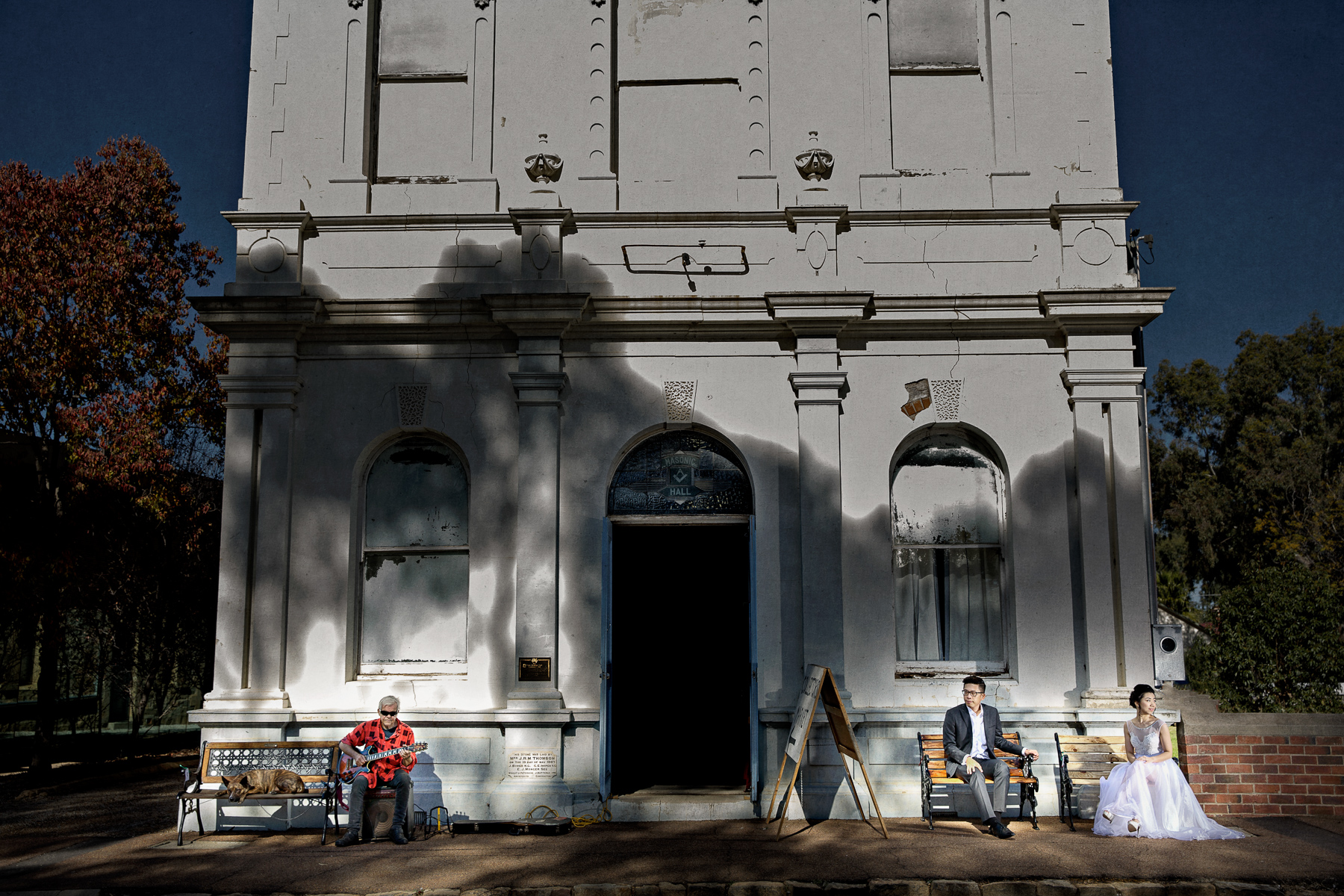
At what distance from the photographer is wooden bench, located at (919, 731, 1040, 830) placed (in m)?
9.75

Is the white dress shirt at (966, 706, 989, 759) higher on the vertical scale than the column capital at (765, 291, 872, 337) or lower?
lower

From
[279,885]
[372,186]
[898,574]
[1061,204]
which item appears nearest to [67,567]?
[372,186]

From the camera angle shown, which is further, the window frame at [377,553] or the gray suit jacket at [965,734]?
the window frame at [377,553]

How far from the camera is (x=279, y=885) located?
26.2 ft

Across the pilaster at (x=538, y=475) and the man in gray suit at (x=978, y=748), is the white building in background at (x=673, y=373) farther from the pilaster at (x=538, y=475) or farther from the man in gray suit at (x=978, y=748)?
the man in gray suit at (x=978, y=748)

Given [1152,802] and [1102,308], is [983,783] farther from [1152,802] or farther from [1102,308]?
[1102,308]

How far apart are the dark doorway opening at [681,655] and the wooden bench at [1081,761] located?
3510mm

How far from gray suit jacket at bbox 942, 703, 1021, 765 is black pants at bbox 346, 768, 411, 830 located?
4.79m

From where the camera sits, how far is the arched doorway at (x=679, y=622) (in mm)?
11109

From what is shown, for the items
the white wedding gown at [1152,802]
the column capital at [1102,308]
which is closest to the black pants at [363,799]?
the white wedding gown at [1152,802]

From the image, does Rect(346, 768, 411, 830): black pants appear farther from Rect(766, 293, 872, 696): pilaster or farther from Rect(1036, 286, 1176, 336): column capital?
Rect(1036, 286, 1176, 336): column capital

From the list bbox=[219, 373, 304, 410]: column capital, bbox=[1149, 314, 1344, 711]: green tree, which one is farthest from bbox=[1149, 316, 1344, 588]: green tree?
bbox=[219, 373, 304, 410]: column capital

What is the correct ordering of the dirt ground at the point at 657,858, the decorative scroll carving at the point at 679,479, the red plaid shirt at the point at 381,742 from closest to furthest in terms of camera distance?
the dirt ground at the point at 657,858
the red plaid shirt at the point at 381,742
the decorative scroll carving at the point at 679,479

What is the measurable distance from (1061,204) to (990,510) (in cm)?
320
